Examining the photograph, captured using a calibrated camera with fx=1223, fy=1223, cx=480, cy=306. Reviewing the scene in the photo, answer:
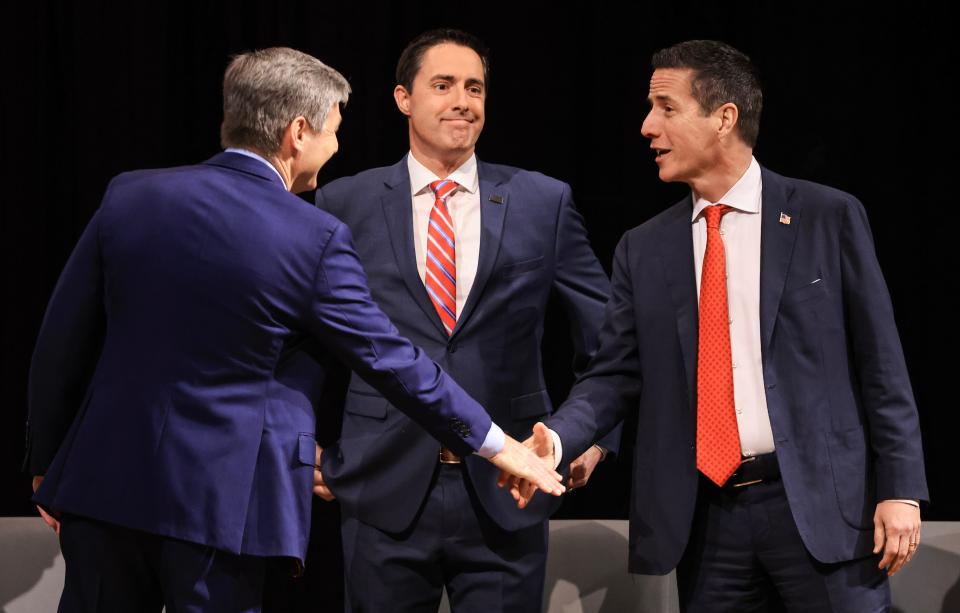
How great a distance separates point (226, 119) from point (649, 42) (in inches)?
68.5

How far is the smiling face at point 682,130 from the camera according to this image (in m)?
2.64

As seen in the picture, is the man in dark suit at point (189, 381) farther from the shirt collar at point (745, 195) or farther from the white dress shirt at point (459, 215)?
the shirt collar at point (745, 195)

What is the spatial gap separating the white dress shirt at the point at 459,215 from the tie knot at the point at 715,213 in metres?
0.52

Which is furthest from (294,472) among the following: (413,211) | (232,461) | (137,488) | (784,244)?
(784,244)

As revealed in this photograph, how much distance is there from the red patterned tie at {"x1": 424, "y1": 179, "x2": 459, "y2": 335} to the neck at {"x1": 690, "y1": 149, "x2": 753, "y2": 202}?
1.86 ft

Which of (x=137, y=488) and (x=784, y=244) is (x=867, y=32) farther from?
(x=137, y=488)

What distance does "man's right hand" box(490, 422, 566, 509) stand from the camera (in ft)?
8.34

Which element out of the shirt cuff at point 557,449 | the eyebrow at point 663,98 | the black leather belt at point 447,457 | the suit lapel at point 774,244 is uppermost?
the eyebrow at point 663,98

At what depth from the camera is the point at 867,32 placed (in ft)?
12.2

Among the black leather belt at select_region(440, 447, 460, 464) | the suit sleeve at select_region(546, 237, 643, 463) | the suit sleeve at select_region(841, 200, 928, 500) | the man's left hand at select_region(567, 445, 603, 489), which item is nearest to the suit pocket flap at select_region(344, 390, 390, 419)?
the black leather belt at select_region(440, 447, 460, 464)

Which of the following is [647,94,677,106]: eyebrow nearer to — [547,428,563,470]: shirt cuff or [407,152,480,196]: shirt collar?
[407,152,480,196]: shirt collar

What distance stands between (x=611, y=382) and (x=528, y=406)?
0.64 feet

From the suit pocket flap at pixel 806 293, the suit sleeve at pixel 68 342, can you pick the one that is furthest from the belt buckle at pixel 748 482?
the suit sleeve at pixel 68 342

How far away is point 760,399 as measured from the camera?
248cm
